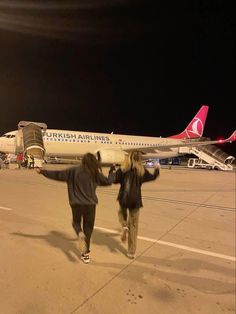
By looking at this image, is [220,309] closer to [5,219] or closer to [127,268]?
[127,268]

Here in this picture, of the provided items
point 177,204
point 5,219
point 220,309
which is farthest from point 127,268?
point 177,204

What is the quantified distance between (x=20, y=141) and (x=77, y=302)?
72.2 feet

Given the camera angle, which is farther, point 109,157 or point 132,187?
point 109,157

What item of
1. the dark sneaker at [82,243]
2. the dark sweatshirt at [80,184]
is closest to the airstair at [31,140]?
the dark sweatshirt at [80,184]

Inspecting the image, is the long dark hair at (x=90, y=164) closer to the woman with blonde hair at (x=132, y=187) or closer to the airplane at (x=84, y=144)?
the woman with blonde hair at (x=132, y=187)

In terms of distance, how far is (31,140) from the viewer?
74.0 feet

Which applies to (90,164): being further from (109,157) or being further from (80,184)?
(109,157)

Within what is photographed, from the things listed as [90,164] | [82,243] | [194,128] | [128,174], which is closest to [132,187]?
[128,174]

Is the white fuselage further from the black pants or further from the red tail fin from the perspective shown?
the black pants

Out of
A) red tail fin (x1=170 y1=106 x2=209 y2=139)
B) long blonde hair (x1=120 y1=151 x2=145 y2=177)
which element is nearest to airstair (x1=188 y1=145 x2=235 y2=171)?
red tail fin (x1=170 y1=106 x2=209 y2=139)

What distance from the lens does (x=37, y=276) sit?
4.36 m

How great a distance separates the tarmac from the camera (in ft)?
Result: 12.6

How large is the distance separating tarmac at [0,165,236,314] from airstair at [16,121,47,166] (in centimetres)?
1303

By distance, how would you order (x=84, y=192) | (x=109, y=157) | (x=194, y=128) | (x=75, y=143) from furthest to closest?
1. (x=194, y=128)
2. (x=75, y=143)
3. (x=109, y=157)
4. (x=84, y=192)
